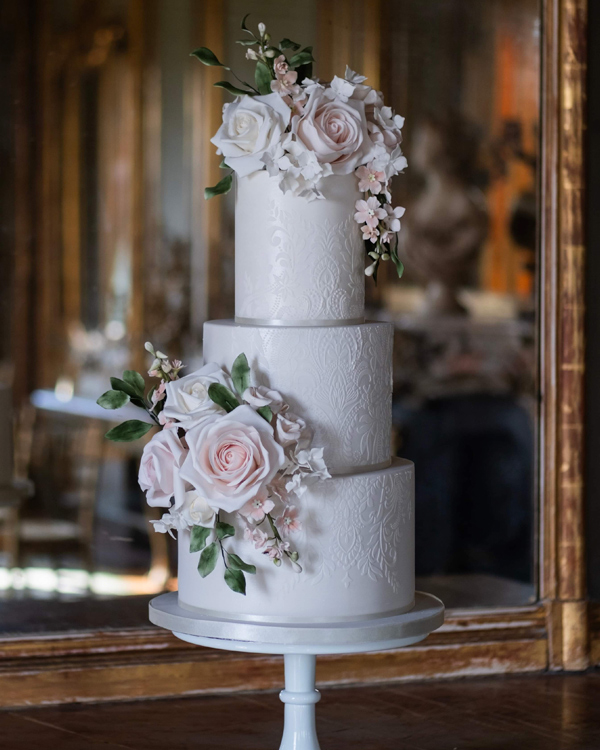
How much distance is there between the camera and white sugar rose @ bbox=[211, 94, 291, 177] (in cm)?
159

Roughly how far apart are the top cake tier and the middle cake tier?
38 mm

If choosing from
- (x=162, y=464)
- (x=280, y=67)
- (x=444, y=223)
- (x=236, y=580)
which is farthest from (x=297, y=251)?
(x=444, y=223)

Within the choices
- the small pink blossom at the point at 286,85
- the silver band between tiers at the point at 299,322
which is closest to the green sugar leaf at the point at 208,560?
the silver band between tiers at the point at 299,322

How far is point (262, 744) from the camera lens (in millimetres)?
2111

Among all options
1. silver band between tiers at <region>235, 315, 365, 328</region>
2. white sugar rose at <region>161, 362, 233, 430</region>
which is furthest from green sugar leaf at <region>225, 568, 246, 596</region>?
silver band between tiers at <region>235, 315, 365, 328</region>

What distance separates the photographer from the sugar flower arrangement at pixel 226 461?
1.53 metres

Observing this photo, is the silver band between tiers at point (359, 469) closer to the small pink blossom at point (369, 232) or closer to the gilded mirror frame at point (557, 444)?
the small pink blossom at point (369, 232)

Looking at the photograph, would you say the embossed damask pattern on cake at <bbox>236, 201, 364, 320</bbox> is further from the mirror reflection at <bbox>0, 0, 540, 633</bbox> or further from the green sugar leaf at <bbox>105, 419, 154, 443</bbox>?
the mirror reflection at <bbox>0, 0, 540, 633</bbox>

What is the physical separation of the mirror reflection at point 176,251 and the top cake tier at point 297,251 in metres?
2.04

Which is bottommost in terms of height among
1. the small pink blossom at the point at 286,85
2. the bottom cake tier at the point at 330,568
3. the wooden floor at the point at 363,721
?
the wooden floor at the point at 363,721

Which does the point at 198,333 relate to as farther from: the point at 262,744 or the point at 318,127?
the point at 318,127

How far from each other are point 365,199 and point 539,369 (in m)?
1.09

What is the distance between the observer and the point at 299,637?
1569mm

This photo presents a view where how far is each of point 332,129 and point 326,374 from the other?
348mm
